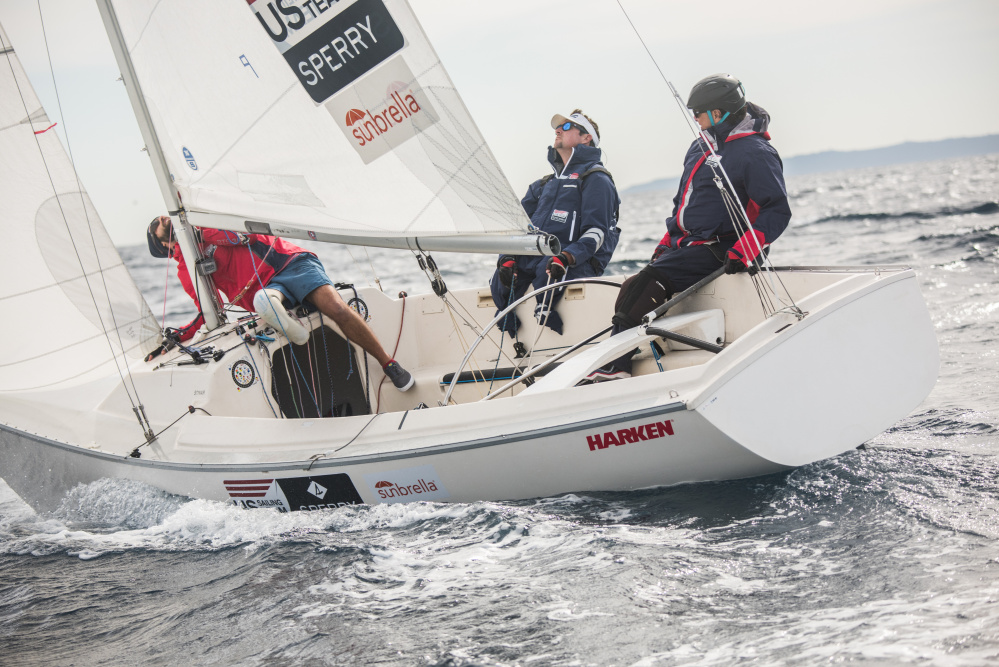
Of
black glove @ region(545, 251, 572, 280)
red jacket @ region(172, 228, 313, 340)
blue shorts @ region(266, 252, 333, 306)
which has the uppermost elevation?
red jacket @ region(172, 228, 313, 340)

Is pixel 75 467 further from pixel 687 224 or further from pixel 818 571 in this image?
pixel 818 571

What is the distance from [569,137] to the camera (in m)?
4.36

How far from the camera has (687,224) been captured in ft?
11.9

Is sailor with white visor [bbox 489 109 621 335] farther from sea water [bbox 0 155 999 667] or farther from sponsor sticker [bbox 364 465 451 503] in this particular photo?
sea water [bbox 0 155 999 667]

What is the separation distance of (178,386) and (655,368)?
212 cm

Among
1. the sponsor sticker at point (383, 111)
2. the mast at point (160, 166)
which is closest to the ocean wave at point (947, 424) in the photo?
the sponsor sticker at point (383, 111)

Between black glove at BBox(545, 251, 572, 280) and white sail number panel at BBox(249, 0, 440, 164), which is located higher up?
white sail number panel at BBox(249, 0, 440, 164)

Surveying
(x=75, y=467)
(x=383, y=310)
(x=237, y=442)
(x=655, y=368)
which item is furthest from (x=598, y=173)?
(x=75, y=467)

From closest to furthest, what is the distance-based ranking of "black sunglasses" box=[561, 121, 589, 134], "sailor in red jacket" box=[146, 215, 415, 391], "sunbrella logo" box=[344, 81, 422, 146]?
"sunbrella logo" box=[344, 81, 422, 146], "sailor in red jacket" box=[146, 215, 415, 391], "black sunglasses" box=[561, 121, 589, 134]

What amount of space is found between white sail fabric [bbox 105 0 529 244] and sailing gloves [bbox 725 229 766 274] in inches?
33.4

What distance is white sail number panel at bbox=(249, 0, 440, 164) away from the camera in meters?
3.29

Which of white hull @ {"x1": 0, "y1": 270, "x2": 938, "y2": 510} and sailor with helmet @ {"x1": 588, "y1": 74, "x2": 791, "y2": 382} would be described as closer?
white hull @ {"x1": 0, "y1": 270, "x2": 938, "y2": 510}

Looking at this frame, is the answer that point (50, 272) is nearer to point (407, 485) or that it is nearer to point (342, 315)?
point (342, 315)

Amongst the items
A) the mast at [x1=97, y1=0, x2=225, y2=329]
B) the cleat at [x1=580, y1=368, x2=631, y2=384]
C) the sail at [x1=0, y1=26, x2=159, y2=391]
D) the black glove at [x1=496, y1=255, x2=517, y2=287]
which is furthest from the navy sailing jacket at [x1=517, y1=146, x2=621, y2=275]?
the sail at [x1=0, y1=26, x2=159, y2=391]
